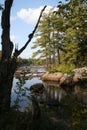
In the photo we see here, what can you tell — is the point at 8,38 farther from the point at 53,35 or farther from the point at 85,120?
the point at 53,35

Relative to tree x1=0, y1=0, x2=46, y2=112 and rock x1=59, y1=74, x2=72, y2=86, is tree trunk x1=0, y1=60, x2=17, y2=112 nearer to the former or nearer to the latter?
tree x1=0, y1=0, x2=46, y2=112

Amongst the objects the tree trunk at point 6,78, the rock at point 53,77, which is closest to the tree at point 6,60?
the tree trunk at point 6,78

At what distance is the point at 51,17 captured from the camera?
173 ft

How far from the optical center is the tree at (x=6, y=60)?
974 cm

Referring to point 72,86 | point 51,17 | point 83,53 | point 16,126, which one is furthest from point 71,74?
point 16,126

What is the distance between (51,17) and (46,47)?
586 centimetres

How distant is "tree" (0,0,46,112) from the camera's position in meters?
9.74

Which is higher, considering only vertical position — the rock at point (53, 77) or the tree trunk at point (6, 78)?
the rock at point (53, 77)

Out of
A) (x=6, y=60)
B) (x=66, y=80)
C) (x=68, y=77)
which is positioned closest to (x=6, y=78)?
(x=6, y=60)

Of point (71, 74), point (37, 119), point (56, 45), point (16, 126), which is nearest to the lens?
point (16, 126)

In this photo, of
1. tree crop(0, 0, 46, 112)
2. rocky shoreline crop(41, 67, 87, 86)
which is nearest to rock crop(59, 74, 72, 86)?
rocky shoreline crop(41, 67, 87, 86)

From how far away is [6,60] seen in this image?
962 cm

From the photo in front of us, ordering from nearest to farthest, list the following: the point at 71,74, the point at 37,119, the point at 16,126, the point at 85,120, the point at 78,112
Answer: the point at 16,126
the point at 37,119
the point at 85,120
the point at 78,112
the point at 71,74

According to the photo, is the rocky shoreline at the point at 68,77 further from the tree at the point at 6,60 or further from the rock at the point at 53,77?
the tree at the point at 6,60
